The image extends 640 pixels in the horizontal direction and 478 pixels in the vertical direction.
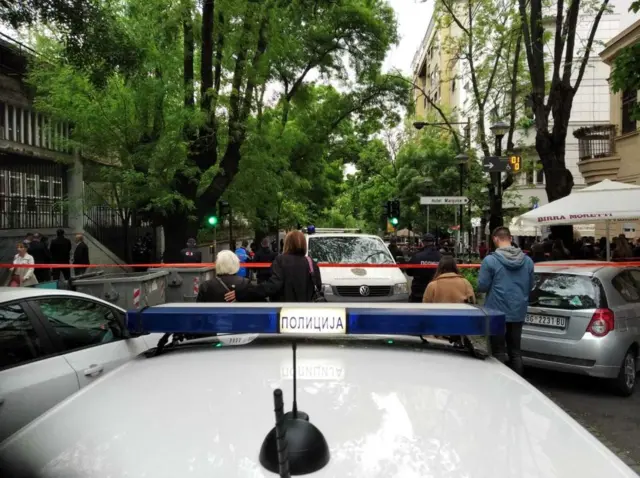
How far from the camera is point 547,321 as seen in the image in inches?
281

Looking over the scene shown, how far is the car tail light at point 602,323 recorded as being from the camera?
22.1 feet

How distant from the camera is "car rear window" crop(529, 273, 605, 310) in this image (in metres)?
6.91

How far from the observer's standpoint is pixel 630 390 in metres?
6.98

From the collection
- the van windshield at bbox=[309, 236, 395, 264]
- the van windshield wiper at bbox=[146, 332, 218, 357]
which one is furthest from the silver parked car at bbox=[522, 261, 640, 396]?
the van windshield wiper at bbox=[146, 332, 218, 357]

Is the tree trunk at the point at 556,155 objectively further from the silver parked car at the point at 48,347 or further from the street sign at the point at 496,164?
the silver parked car at the point at 48,347

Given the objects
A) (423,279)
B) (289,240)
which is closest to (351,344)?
(289,240)

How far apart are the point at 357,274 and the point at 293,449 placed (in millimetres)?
9302

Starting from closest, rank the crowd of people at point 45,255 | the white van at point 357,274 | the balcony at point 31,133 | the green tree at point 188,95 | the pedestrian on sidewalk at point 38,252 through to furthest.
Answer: the white van at point 357,274
the crowd of people at point 45,255
the green tree at point 188,95
the pedestrian on sidewalk at point 38,252
the balcony at point 31,133

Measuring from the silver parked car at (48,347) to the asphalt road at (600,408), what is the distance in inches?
170

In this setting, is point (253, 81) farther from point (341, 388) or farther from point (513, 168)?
point (341, 388)

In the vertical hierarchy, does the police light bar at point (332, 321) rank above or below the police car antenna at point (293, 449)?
above

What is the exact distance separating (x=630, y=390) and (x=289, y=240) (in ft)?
14.4

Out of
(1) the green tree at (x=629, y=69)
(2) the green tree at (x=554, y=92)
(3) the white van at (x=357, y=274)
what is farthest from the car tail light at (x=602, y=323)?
(2) the green tree at (x=554, y=92)

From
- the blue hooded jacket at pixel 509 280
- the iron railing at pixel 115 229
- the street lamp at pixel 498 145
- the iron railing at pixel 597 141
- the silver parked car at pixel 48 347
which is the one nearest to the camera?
the silver parked car at pixel 48 347
